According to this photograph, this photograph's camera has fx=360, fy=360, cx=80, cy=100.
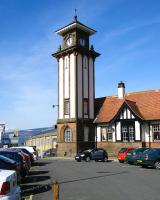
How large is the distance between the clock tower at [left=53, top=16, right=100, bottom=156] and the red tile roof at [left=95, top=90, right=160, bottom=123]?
78.4 inches

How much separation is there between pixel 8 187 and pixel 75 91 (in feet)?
128

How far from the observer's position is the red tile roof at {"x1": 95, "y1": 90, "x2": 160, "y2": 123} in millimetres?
43125

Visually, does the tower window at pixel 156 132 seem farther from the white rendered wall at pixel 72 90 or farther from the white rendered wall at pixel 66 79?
the white rendered wall at pixel 66 79

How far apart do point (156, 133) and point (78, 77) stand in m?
12.8

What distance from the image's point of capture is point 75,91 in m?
47.0

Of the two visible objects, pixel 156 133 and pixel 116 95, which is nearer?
pixel 156 133

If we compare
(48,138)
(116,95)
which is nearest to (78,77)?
(116,95)

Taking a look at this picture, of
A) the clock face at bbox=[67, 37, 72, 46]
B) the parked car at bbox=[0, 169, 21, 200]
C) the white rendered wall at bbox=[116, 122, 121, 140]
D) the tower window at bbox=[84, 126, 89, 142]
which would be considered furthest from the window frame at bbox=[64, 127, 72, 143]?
the parked car at bbox=[0, 169, 21, 200]

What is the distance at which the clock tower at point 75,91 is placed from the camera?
47.4 metres

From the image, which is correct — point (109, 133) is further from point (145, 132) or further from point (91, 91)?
point (91, 91)

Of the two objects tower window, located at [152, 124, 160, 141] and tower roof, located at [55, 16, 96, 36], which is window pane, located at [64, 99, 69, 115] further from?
tower window, located at [152, 124, 160, 141]

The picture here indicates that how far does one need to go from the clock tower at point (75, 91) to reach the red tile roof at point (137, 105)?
199cm

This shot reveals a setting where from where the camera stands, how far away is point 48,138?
8550 centimetres

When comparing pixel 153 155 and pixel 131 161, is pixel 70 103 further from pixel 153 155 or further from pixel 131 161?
pixel 153 155
